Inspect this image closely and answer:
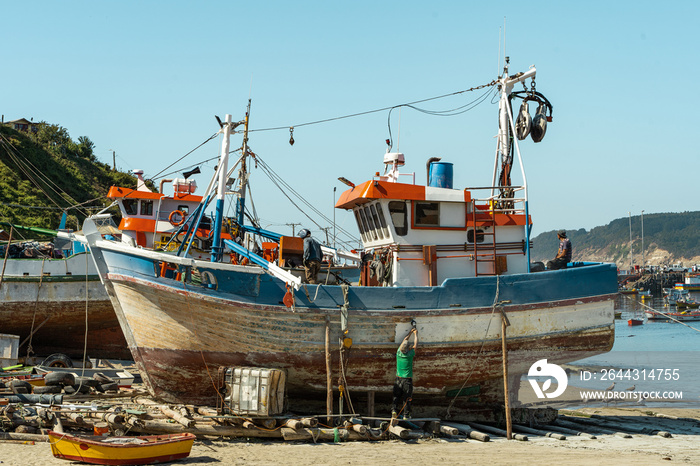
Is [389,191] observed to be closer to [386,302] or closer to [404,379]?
[386,302]

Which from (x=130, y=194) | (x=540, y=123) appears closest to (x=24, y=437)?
(x=130, y=194)

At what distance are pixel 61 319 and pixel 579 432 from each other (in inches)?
558

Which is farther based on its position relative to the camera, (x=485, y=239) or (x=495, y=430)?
(x=485, y=239)

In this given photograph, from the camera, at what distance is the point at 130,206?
65.2ft

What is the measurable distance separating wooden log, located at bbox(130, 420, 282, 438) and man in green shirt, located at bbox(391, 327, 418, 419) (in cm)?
217

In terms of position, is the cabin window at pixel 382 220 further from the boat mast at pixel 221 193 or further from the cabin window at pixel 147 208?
the cabin window at pixel 147 208

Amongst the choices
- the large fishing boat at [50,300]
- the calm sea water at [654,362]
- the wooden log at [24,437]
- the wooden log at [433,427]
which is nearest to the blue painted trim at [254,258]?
the wooden log at [433,427]

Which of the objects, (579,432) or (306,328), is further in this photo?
(579,432)

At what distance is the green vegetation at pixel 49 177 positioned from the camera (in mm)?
36688

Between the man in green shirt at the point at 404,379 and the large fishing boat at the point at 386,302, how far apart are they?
0.37 m

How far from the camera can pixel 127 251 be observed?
38.1ft

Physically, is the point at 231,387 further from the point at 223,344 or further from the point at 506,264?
the point at 506,264

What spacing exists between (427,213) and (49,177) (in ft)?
127

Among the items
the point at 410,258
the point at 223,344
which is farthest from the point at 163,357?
the point at 410,258
